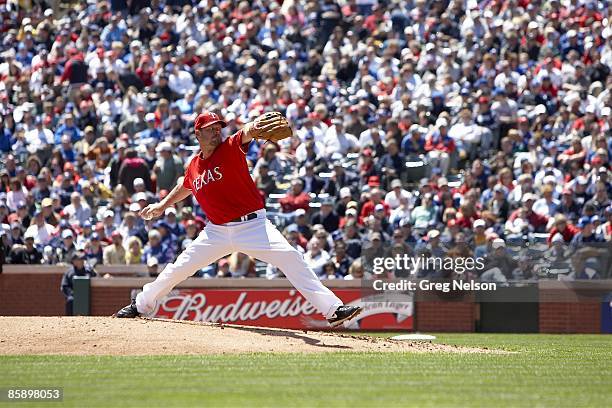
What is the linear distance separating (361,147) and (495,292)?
486 cm

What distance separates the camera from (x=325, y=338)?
1246cm

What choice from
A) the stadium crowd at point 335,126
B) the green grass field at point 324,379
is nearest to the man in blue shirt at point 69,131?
the stadium crowd at point 335,126

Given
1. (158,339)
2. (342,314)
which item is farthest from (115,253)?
(342,314)

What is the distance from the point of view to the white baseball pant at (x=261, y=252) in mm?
11938

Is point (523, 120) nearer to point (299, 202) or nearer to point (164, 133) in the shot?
point (299, 202)

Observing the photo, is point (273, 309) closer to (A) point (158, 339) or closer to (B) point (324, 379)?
(A) point (158, 339)

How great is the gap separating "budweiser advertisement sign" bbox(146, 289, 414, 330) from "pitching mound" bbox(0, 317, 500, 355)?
6306 mm

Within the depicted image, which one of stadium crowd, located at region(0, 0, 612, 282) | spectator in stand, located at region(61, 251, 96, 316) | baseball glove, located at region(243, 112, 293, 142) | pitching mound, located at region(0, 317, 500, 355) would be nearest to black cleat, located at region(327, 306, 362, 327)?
pitching mound, located at region(0, 317, 500, 355)

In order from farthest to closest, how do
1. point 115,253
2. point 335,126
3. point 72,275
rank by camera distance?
point 335,126 → point 115,253 → point 72,275

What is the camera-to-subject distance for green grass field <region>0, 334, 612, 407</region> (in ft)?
28.0

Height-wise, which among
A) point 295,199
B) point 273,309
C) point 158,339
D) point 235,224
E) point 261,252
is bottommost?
point 273,309

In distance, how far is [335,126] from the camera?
898 inches

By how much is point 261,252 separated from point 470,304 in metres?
7.90

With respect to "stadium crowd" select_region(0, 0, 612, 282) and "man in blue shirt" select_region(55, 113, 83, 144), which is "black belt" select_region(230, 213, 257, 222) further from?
"man in blue shirt" select_region(55, 113, 83, 144)
